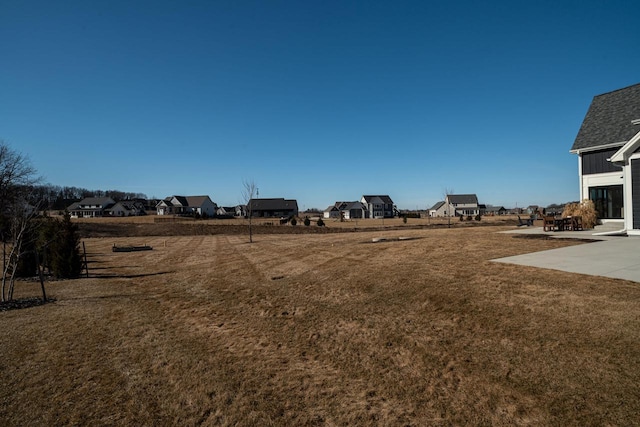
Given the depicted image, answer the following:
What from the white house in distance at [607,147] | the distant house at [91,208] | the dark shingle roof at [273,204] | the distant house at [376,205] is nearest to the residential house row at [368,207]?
the distant house at [376,205]

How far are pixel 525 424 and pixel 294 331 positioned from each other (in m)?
4.71

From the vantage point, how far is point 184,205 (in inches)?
4222

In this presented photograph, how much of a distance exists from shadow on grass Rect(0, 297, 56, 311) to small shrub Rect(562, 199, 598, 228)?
27.1 metres

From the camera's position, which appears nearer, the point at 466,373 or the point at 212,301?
the point at 466,373

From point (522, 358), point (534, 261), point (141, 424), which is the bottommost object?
point (141, 424)

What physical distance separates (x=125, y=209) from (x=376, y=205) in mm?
84646

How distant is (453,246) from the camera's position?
14.6 m

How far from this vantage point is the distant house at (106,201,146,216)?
106000 mm

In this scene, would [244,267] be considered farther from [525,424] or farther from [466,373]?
[525,424]

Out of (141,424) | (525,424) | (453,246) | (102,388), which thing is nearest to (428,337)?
(525,424)

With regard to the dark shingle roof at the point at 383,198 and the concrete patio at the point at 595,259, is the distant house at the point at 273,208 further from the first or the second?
the concrete patio at the point at 595,259

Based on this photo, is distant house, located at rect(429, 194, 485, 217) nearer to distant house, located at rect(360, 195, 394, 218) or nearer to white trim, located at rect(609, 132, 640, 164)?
distant house, located at rect(360, 195, 394, 218)

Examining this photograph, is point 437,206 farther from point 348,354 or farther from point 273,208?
point 348,354

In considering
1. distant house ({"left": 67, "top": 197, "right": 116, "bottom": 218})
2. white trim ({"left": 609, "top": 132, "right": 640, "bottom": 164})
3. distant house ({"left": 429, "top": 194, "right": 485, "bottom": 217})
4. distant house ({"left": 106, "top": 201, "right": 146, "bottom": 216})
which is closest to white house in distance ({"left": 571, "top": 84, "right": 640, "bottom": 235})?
white trim ({"left": 609, "top": 132, "right": 640, "bottom": 164})
